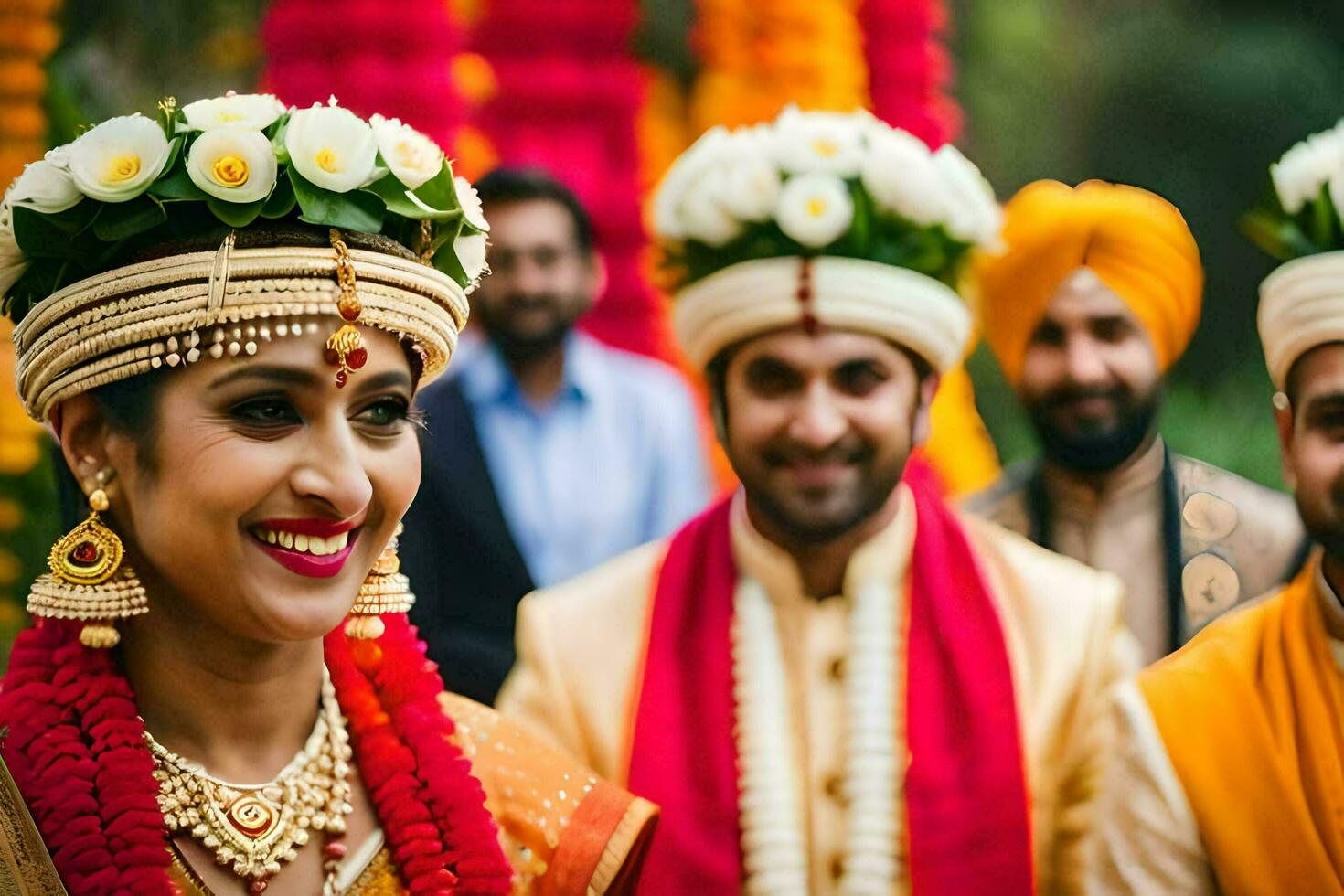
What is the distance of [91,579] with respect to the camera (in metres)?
2.48

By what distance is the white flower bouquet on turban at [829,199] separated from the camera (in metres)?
3.57

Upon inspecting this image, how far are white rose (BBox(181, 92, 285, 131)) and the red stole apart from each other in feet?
4.97

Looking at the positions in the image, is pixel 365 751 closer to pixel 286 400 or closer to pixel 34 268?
pixel 286 400

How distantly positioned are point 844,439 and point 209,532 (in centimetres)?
146

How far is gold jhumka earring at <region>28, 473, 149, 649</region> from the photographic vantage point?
248 centimetres

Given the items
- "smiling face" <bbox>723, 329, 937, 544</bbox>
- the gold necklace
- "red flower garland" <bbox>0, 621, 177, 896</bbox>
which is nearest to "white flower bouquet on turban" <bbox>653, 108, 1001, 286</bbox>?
"smiling face" <bbox>723, 329, 937, 544</bbox>

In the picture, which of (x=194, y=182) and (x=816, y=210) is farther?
(x=816, y=210)

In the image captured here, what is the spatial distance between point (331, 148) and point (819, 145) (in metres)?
1.42

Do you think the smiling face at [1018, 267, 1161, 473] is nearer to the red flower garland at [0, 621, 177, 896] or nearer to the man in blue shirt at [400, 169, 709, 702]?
the man in blue shirt at [400, 169, 709, 702]

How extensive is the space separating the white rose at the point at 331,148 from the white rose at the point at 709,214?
127 centimetres

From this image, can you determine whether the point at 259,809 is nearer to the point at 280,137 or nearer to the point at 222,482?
the point at 222,482

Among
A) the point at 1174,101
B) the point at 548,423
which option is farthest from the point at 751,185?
the point at 1174,101

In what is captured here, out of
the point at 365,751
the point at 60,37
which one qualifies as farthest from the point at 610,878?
the point at 60,37

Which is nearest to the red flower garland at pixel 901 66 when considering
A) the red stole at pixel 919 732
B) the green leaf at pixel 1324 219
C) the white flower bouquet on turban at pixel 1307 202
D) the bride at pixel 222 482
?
the red stole at pixel 919 732
